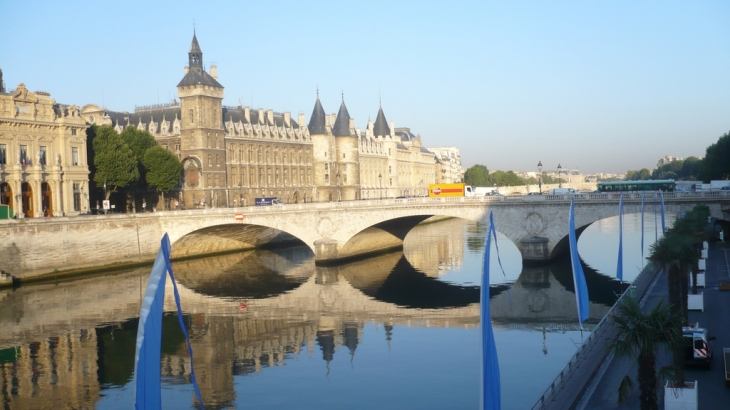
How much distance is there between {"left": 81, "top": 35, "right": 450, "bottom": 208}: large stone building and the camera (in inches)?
3219

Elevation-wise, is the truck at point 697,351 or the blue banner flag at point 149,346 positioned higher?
the blue banner flag at point 149,346

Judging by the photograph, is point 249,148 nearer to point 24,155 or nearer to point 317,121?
point 317,121

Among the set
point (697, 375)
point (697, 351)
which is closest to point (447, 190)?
point (697, 351)

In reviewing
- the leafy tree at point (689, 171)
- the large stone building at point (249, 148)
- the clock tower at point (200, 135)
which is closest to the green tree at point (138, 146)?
the large stone building at point (249, 148)

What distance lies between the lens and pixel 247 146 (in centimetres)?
8950

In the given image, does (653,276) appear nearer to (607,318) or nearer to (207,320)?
(607,318)

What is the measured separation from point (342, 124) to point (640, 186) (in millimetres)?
45436

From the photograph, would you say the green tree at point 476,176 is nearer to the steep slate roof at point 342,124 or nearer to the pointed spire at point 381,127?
the pointed spire at point 381,127

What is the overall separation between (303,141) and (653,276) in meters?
66.6

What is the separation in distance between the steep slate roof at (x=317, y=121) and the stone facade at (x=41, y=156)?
42.5 meters

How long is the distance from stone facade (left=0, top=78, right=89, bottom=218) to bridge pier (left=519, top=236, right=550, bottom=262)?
1444 inches

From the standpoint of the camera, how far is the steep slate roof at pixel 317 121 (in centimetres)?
10319

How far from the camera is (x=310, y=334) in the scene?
117 feet

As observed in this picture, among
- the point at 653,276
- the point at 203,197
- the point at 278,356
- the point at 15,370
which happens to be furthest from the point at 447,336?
the point at 203,197
